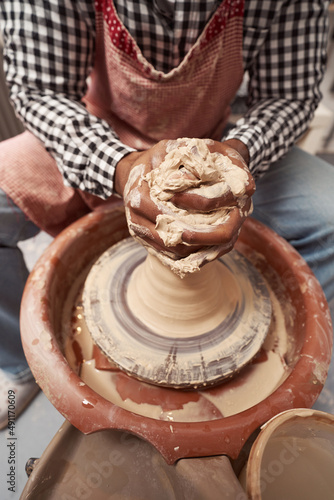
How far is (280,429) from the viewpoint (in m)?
0.64

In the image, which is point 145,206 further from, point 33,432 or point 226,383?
point 33,432

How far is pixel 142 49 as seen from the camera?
39.2 inches

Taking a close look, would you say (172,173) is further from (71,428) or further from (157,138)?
(71,428)

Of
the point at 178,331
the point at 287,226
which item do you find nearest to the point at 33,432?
the point at 178,331

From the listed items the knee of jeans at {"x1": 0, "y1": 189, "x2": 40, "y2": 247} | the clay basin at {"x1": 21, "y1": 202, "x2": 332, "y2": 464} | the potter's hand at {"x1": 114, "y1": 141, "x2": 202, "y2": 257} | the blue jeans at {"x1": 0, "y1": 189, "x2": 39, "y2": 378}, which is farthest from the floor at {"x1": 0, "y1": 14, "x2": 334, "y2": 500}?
the potter's hand at {"x1": 114, "y1": 141, "x2": 202, "y2": 257}

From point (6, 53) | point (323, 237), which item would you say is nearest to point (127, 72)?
point (6, 53)

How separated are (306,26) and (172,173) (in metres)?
0.83

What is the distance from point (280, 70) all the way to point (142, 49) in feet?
1.66

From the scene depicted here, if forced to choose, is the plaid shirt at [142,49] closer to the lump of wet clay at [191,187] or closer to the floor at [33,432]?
the lump of wet clay at [191,187]

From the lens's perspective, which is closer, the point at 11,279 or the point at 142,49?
the point at 142,49

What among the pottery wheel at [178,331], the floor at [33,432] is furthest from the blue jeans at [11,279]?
the pottery wheel at [178,331]

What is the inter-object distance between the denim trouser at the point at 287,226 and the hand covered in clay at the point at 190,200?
56 centimetres

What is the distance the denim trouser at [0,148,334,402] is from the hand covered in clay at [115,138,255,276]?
0.56 m

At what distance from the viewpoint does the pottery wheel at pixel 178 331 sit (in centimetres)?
84
